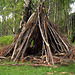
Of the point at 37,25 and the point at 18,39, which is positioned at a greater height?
the point at 37,25

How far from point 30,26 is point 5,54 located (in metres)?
1.88

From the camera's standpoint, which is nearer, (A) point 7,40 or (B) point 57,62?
(B) point 57,62

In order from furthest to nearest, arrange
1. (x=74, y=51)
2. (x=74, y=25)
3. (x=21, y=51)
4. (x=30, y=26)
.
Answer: (x=74, y=25), (x=30, y=26), (x=21, y=51), (x=74, y=51)

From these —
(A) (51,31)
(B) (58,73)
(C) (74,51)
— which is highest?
(A) (51,31)

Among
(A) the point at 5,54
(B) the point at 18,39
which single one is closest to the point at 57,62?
(B) the point at 18,39

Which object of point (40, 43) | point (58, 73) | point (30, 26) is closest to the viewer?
point (58, 73)

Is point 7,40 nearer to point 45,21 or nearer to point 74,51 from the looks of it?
point 45,21

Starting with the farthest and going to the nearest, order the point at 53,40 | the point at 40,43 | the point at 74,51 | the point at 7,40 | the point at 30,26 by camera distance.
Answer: the point at 7,40 < the point at 40,43 < the point at 53,40 < the point at 30,26 < the point at 74,51

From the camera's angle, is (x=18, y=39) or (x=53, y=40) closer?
(x=18, y=39)

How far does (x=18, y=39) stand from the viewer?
6.00m

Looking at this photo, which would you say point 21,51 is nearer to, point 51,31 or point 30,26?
point 30,26

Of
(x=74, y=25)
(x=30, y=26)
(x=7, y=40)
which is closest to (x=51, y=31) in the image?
(x=30, y=26)

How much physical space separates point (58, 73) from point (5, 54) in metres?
3.53

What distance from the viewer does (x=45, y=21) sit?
636cm
